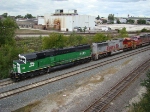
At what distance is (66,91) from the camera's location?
18.1m

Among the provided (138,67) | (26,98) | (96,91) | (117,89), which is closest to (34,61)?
(26,98)

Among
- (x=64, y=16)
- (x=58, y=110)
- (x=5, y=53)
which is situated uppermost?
(x=64, y=16)

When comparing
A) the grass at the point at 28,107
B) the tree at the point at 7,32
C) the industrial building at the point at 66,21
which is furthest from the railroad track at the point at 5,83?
the industrial building at the point at 66,21

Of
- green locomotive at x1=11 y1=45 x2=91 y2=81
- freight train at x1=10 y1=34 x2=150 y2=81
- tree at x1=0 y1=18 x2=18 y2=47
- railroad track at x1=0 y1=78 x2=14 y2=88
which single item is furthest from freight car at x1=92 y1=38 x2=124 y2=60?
tree at x1=0 y1=18 x2=18 y2=47

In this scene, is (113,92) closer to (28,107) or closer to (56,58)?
(28,107)

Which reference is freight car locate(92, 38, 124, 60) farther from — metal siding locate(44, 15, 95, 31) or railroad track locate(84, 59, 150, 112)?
metal siding locate(44, 15, 95, 31)

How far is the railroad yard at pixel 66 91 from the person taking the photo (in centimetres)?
1512

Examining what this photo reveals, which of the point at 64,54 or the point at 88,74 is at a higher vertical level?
the point at 64,54

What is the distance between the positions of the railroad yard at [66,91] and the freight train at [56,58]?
2.71 feet

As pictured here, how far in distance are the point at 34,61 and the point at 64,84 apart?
4548 millimetres

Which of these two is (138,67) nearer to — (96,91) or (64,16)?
(96,91)

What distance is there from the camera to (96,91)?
1817 cm

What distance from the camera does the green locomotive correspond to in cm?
2097

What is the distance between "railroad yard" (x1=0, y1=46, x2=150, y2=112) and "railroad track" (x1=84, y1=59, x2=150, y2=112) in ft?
1.26
